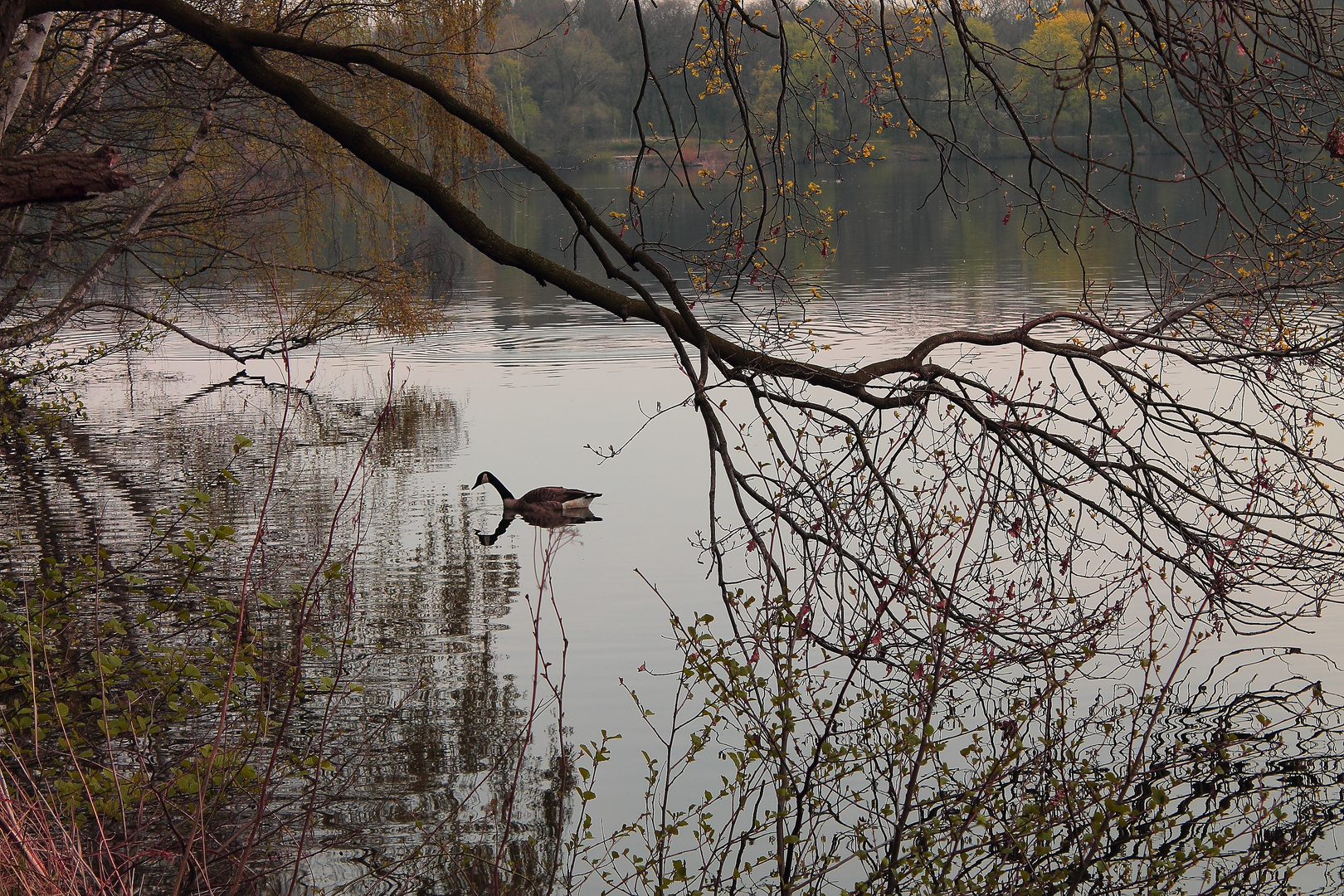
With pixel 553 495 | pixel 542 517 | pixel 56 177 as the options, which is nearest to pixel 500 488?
pixel 553 495

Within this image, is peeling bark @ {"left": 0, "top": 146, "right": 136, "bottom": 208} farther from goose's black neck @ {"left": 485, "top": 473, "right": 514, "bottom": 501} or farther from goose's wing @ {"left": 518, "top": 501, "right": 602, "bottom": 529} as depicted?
goose's black neck @ {"left": 485, "top": 473, "right": 514, "bottom": 501}

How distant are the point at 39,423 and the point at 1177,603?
1294 cm

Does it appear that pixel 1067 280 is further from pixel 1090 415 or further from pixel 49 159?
pixel 49 159

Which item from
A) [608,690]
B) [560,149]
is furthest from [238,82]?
[560,149]

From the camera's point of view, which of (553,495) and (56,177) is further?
(553,495)

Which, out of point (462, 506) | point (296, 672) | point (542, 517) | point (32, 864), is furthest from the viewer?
point (462, 506)

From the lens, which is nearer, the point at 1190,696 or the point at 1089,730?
the point at 1089,730

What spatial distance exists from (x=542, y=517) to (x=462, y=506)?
1407 millimetres

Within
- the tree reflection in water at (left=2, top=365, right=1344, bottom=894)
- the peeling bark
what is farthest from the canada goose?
the peeling bark

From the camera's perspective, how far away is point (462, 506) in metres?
12.7

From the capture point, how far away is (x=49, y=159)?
4.74 m

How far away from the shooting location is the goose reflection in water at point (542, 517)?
11.5m

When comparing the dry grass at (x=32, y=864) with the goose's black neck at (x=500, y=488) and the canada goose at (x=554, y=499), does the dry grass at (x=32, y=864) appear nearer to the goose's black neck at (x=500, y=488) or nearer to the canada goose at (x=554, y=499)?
the canada goose at (x=554, y=499)

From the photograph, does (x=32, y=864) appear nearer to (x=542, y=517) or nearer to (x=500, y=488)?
(x=542, y=517)
